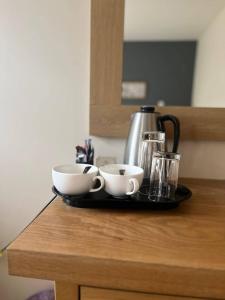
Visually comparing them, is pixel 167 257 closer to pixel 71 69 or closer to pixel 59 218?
pixel 59 218

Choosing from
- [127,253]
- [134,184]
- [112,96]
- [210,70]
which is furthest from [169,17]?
[127,253]

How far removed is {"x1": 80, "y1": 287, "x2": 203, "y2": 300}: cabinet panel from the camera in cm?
45

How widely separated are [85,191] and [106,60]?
0.48m

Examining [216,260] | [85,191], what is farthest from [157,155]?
[216,260]

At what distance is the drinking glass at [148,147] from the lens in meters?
0.77

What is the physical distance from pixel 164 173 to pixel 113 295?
0.36 m

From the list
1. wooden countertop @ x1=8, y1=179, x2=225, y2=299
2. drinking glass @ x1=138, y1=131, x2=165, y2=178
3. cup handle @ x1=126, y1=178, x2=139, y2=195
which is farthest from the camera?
drinking glass @ x1=138, y1=131, x2=165, y2=178

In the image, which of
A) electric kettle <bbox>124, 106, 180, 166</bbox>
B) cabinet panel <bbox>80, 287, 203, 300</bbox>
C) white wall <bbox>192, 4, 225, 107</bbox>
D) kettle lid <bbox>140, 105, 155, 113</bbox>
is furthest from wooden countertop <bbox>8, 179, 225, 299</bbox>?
white wall <bbox>192, 4, 225, 107</bbox>

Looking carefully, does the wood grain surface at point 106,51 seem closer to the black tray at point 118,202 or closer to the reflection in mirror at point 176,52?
the reflection in mirror at point 176,52

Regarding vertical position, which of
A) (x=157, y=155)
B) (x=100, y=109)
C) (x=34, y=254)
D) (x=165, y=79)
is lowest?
(x=34, y=254)

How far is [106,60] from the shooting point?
88 centimetres

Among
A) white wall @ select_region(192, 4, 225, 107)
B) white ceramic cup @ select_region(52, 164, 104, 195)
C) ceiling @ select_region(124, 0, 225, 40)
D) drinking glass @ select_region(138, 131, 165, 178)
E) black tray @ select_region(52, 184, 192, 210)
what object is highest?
ceiling @ select_region(124, 0, 225, 40)

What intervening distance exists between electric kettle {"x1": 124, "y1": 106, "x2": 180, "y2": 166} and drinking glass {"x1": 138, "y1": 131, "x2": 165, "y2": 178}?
22 millimetres

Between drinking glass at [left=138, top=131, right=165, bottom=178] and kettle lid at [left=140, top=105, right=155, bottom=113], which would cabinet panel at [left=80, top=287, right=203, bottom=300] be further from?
kettle lid at [left=140, top=105, right=155, bottom=113]
